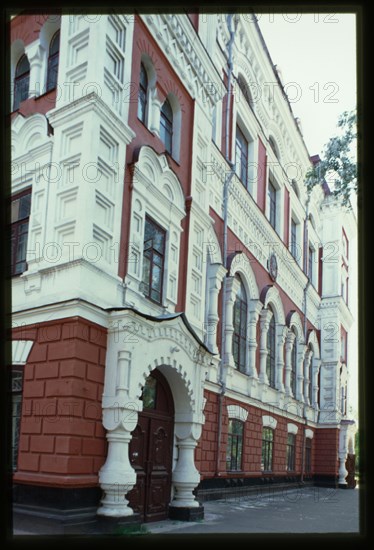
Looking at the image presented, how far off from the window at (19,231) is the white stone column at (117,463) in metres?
2.83

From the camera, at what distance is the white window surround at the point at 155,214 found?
10.8 meters

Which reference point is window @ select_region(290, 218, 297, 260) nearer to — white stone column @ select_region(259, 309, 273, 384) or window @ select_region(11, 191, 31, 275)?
white stone column @ select_region(259, 309, 273, 384)

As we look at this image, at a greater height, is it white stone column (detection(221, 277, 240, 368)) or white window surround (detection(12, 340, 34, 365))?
white stone column (detection(221, 277, 240, 368))

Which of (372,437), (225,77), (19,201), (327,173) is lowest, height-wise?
(372,437)

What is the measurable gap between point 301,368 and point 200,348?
13173 millimetres

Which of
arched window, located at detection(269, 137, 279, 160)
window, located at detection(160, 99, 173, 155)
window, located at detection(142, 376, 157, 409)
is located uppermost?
arched window, located at detection(269, 137, 279, 160)

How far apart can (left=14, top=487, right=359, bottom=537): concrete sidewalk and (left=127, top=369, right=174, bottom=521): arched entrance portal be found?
0.36 meters

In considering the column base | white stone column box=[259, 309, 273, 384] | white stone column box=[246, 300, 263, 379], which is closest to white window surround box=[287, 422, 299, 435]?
white stone column box=[259, 309, 273, 384]

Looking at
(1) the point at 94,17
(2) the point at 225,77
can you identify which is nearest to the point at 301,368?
(2) the point at 225,77

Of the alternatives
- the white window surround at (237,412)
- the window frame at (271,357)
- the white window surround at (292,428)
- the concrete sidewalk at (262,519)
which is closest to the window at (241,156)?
the window frame at (271,357)

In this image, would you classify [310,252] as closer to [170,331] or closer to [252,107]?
[252,107]

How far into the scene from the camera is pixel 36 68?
11.5 m

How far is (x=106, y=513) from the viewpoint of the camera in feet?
29.8

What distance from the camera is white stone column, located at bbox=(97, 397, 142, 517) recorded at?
9.21 m
